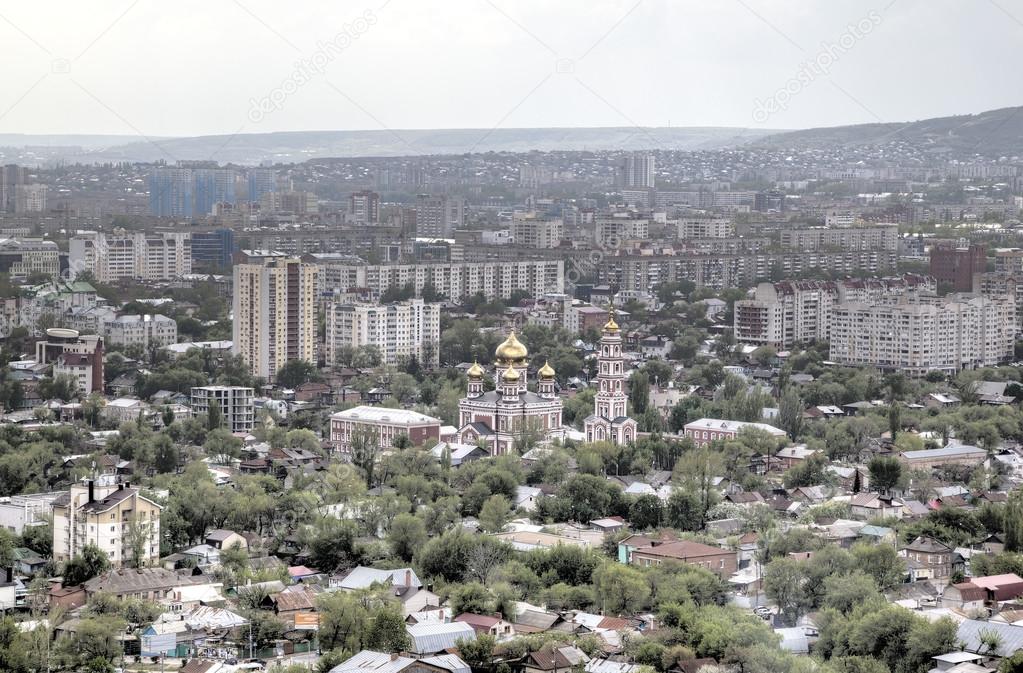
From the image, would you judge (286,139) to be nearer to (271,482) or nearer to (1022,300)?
(1022,300)

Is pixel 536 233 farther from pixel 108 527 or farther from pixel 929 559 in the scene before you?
pixel 108 527

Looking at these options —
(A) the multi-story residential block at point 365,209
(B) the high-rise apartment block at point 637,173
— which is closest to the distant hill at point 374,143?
(B) the high-rise apartment block at point 637,173

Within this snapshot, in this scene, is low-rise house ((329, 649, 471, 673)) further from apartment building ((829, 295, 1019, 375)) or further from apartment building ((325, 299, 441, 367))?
apartment building ((829, 295, 1019, 375))

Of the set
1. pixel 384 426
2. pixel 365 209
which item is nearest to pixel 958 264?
pixel 384 426

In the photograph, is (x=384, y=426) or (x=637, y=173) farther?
(x=637, y=173)

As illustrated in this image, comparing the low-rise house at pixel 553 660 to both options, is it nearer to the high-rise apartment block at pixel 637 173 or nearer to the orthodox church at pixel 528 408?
the orthodox church at pixel 528 408

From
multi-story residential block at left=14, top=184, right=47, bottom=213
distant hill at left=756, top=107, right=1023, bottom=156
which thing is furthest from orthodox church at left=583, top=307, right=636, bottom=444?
distant hill at left=756, top=107, right=1023, bottom=156
